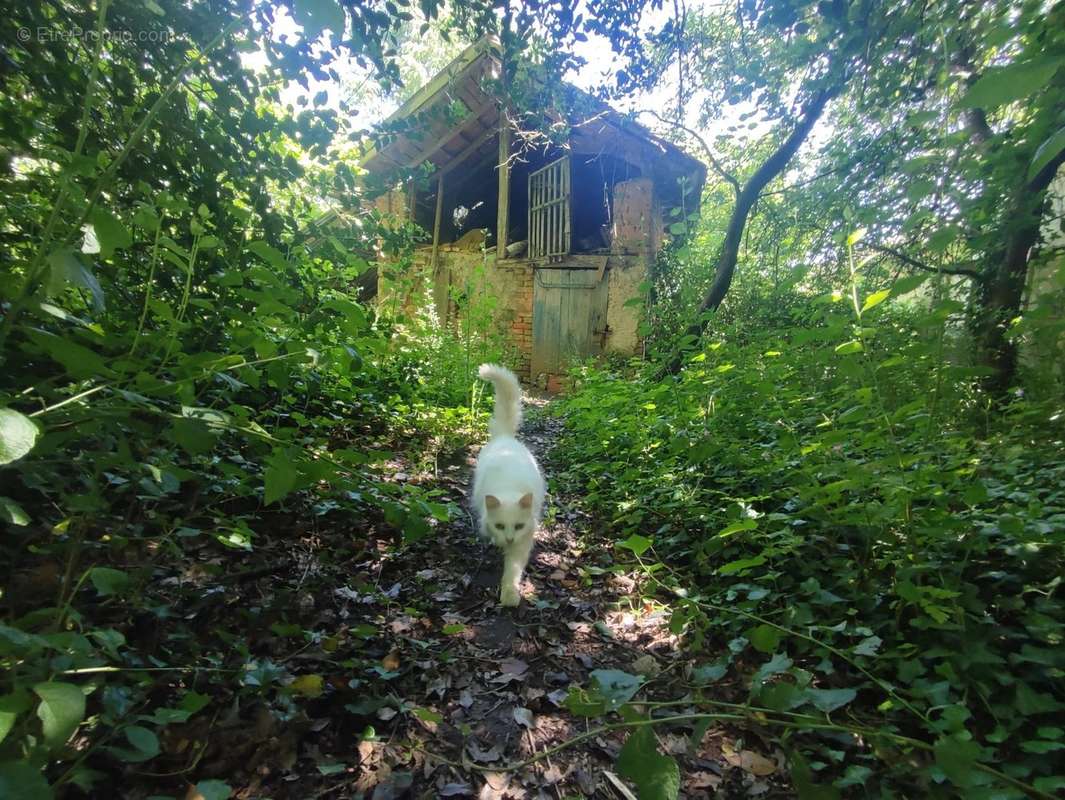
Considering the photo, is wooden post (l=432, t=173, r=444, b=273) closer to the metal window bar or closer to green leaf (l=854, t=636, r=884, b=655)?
the metal window bar

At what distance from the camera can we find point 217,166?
2.06 metres

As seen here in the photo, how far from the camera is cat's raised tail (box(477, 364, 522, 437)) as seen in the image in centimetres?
414

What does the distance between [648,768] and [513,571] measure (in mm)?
2067

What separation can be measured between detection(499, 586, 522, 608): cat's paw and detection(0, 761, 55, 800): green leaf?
217cm

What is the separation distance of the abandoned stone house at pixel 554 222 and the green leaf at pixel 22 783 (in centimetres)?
896

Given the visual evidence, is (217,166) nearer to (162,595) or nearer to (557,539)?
(162,595)

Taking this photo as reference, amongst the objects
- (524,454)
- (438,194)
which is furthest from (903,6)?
(438,194)

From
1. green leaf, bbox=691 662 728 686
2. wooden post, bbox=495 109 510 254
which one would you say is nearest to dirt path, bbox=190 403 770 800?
green leaf, bbox=691 662 728 686

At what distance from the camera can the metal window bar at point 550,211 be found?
10938 millimetres

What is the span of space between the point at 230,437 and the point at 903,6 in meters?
5.68

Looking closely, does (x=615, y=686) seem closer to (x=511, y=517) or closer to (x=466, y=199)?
(x=511, y=517)

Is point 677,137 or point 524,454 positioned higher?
point 677,137

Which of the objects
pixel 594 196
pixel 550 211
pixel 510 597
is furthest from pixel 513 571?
pixel 594 196

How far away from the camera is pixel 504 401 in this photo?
432cm
